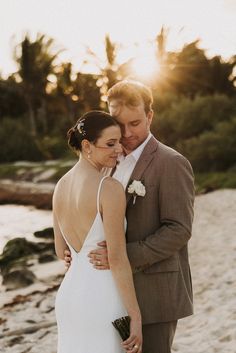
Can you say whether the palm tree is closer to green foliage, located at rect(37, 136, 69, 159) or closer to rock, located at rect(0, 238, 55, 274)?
green foliage, located at rect(37, 136, 69, 159)

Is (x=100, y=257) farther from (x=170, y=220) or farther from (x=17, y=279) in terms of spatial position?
(x=17, y=279)

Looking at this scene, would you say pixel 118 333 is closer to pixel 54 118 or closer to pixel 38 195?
pixel 38 195

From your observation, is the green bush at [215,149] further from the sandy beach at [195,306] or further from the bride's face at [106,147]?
the bride's face at [106,147]

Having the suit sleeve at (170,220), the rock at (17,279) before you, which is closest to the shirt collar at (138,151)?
the suit sleeve at (170,220)

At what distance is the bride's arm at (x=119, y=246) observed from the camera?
2514mm

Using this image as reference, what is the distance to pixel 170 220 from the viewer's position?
9.23 feet

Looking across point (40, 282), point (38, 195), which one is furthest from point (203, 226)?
point (38, 195)

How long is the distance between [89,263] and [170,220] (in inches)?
19.4

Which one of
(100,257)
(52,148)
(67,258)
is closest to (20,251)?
(67,258)

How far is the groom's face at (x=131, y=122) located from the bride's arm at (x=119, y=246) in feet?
1.56

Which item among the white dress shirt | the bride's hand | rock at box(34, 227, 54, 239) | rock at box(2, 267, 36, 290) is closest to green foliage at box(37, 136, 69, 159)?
rock at box(34, 227, 54, 239)

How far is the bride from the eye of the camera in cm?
258

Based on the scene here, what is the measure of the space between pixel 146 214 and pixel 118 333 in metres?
0.64

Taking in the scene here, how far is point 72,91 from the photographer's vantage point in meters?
38.0
